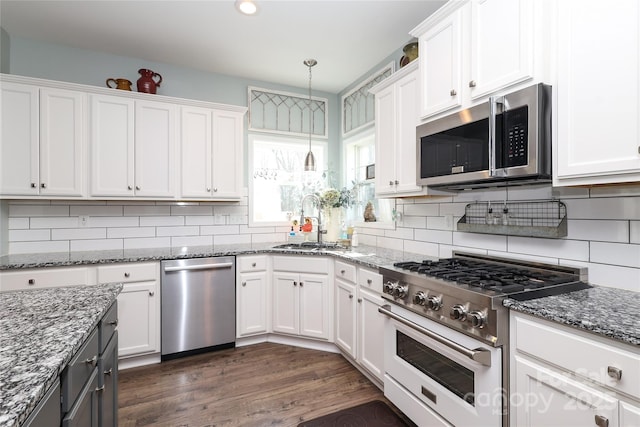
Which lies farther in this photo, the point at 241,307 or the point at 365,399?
the point at 241,307

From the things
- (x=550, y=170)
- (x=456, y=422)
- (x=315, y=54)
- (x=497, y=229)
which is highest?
(x=315, y=54)

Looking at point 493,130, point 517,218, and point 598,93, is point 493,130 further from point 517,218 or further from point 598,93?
point 517,218

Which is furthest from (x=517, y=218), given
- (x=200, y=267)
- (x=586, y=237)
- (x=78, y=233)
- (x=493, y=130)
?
(x=78, y=233)

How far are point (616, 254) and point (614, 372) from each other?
29.1 inches

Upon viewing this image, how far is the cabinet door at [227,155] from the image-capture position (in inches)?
126

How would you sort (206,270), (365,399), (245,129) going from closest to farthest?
(365,399) → (206,270) → (245,129)

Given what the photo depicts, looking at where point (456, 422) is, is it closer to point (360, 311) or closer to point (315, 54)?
point (360, 311)

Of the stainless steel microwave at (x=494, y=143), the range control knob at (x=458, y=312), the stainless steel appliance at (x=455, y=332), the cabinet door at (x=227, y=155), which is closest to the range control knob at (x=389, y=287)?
the stainless steel appliance at (x=455, y=332)

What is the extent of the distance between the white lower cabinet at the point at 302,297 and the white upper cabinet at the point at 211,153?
36.5 inches

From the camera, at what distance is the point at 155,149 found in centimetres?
296

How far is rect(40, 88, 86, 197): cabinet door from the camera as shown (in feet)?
8.59

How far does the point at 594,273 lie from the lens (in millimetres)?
1602

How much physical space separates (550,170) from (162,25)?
2.95 meters

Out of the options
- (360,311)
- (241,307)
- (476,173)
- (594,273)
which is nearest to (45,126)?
(241,307)
